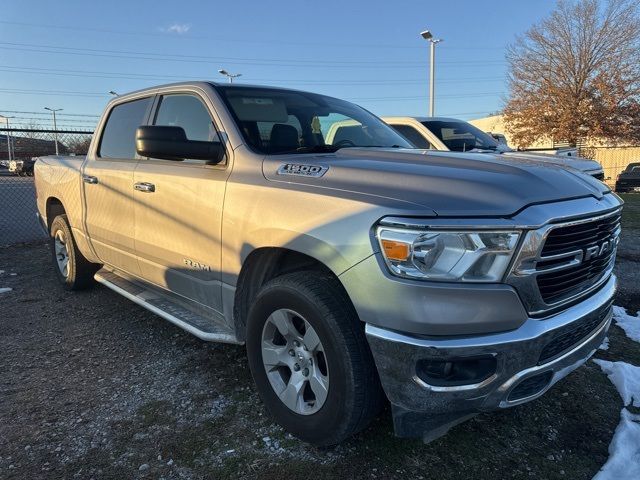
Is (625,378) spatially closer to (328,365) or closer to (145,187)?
(328,365)

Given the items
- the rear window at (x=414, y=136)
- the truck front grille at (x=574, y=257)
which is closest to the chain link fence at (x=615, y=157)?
the rear window at (x=414, y=136)

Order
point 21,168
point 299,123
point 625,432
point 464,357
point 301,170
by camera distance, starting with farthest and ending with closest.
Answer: point 21,168
point 299,123
point 625,432
point 301,170
point 464,357

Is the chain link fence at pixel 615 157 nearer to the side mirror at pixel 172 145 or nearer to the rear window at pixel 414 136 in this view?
the rear window at pixel 414 136

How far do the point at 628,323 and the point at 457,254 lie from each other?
3.26 m

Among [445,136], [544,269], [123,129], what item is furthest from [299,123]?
[445,136]

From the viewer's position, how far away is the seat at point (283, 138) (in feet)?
10.4

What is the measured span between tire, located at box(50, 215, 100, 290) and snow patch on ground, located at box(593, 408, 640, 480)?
4832 mm

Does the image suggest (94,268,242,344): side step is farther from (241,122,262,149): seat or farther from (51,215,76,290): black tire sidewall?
(241,122,262,149): seat

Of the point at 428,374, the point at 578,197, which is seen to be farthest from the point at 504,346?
the point at 578,197

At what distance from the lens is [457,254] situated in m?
2.03

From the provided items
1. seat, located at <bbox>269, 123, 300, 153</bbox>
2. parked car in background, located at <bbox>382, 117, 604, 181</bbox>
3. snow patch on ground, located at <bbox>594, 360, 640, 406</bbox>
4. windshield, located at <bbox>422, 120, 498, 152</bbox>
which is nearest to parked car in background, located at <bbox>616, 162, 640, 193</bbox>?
parked car in background, located at <bbox>382, 117, 604, 181</bbox>

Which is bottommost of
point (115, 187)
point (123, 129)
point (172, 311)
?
point (172, 311)

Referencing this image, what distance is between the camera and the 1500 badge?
8.56ft

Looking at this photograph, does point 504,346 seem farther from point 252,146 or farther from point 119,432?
point 119,432
